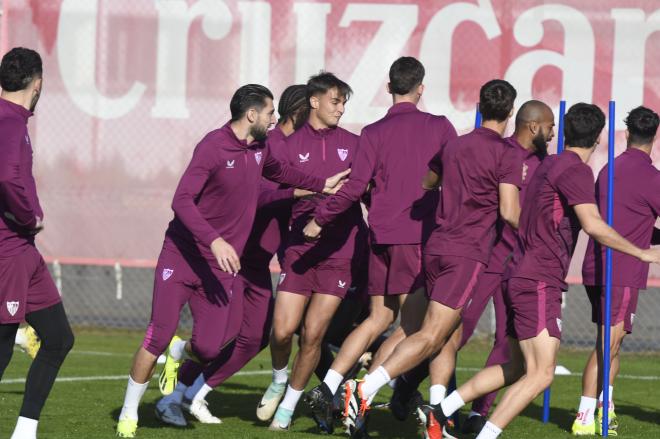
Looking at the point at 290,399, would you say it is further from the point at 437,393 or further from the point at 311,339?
the point at 437,393

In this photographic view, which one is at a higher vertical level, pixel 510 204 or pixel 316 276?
pixel 510 204

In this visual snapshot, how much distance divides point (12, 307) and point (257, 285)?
8.22 ft

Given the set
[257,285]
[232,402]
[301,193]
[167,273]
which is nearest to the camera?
[167,273]

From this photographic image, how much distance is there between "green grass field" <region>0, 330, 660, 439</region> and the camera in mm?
8312

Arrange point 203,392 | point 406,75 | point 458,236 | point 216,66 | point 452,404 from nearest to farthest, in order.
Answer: point 452,404
point 458,236
point 406,75
point 203,392
point 216,66

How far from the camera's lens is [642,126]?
8.72 m

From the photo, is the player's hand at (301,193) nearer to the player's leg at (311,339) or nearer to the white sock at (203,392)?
the player's leg at (311,339)

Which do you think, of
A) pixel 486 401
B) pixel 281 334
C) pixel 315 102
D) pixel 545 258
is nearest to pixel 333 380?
pixel 281 334

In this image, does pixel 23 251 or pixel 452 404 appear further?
pixel 452 404

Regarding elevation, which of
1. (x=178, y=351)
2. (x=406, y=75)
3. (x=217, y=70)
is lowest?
(x=178, y=351)

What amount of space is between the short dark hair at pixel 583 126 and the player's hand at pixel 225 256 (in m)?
2.00

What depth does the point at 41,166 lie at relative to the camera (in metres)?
14.6

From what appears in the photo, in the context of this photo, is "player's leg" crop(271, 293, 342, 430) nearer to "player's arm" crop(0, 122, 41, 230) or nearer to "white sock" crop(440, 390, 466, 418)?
"white sock" crop(440, 390, 466, 418)

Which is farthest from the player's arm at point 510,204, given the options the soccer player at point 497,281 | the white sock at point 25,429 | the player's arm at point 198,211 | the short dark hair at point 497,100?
the white sock at point 25,429
